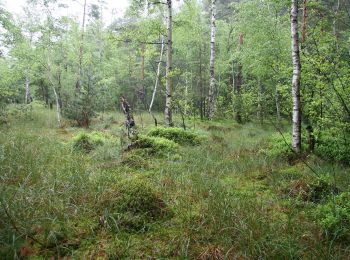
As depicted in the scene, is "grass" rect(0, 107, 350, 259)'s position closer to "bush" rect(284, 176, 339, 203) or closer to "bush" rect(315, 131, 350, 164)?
"bush" rect(284, 176, 339, 203)

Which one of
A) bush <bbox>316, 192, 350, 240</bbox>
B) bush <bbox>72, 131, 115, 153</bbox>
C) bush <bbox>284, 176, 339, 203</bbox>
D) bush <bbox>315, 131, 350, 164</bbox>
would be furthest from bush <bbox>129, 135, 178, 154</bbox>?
bush <bbox>316, 192, 350, 240</bbox>

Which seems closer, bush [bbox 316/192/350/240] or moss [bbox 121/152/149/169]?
bush [bbox 316/192/350/240]

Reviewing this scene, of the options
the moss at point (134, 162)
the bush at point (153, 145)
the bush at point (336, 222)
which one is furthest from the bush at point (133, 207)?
the bush at point (153, 145)

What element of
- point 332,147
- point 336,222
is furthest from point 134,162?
point 332,147

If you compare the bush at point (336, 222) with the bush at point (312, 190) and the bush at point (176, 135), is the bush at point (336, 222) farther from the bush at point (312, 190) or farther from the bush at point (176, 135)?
the bush at point (176, 135)

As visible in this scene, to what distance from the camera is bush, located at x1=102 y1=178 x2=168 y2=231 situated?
3.39 meters

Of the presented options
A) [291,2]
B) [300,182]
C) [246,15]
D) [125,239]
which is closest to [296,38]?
[291,2]

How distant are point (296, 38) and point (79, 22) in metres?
21.5

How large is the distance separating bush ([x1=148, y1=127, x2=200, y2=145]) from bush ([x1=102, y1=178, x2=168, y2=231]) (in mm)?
5452

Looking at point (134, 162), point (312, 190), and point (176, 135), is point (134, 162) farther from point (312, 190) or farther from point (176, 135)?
point (312, 190)

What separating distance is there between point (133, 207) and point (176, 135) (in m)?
6.08

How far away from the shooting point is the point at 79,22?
2444 cm

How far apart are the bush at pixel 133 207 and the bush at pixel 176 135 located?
5.45 meters

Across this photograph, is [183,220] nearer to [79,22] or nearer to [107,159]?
[107,159]
